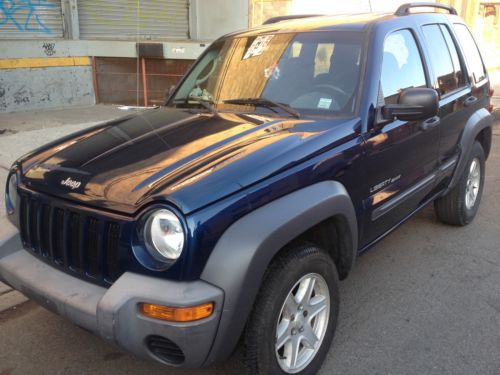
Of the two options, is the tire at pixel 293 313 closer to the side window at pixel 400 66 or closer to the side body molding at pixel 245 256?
the side body molding at pixel 245 256

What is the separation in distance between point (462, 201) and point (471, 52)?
136 cm

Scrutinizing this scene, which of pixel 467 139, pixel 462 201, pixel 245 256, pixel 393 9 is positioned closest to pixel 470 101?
pixel 467 139

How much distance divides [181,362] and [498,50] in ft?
63.5

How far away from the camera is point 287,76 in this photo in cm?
331

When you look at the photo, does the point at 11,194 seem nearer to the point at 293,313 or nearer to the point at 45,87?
the point at 293,313

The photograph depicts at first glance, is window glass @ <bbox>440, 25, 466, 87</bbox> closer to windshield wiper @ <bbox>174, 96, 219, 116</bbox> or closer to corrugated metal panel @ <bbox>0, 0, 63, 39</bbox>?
windshield wiper @ <bbox>174, 96, 219, 116</bbox>

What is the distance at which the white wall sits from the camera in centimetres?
1321

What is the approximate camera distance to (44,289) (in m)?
2.36

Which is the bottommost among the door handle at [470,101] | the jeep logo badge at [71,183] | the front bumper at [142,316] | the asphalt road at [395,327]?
the asphalt road at [395,327]

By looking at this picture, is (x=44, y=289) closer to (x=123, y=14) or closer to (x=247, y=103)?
(x=247, y=103)

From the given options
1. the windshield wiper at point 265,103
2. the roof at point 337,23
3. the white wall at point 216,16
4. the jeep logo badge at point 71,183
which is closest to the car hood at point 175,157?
the jeep logo badge at point 71,183

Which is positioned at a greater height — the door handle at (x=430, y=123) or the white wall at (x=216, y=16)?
the white wall at (x=216, y=16)

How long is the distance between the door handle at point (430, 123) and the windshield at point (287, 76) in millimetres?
710

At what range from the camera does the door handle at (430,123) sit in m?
3.46
